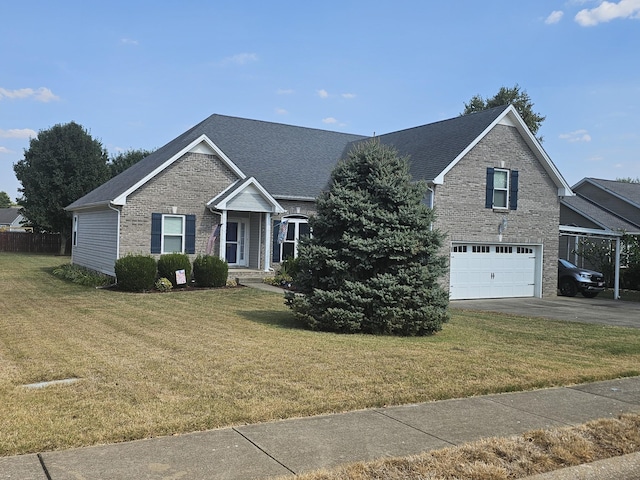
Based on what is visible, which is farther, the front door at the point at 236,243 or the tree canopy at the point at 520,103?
the tree canopy at the point at 520,103

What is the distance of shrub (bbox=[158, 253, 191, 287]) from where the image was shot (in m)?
19.8

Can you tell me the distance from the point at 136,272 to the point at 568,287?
691 inches

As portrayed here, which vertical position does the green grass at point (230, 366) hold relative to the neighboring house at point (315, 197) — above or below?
Answer: below

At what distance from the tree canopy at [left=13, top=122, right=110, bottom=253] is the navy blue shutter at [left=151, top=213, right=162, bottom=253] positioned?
84.5 feet

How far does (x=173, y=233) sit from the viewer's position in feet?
70.1

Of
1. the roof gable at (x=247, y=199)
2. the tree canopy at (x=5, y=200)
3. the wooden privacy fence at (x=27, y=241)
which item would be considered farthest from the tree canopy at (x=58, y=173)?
the tree canopy at (x=5, y=200)

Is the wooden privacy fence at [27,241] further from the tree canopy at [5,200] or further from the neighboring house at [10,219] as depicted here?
the tree canopy at [5,200]

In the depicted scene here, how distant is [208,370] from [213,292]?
1170cm

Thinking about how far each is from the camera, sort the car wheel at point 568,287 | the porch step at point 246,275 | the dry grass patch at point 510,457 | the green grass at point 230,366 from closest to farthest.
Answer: the dry grass patch at point 510,457
the green grass at point 230,366
the porch step at point 246,275
the car wheel at point 568,287

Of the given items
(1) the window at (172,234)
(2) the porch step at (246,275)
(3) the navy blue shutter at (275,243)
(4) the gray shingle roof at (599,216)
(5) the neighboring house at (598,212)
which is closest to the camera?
(1) the window at (172,234)

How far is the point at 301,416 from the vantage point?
19.7 ft

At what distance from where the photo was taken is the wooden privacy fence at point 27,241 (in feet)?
152

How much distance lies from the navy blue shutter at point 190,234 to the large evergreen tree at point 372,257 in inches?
384

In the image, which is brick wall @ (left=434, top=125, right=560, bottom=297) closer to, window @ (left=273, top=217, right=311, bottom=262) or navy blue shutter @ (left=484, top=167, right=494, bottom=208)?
navy blue shutter @ (left=484, top=167, right=494, bottom=208)
